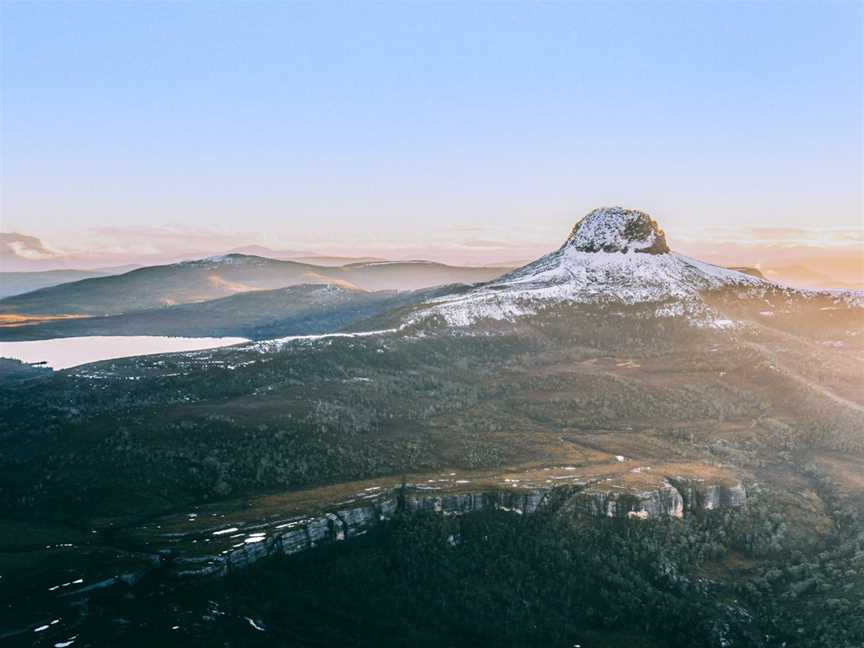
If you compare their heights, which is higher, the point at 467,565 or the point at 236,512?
the point at 236,512

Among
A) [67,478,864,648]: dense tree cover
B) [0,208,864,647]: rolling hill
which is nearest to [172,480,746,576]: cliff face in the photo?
[0,208,864,647]: rolling hill

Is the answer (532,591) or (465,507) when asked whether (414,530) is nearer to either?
(465,507)

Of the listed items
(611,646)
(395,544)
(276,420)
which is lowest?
(611,646)

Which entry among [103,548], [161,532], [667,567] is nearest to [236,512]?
[161,532]

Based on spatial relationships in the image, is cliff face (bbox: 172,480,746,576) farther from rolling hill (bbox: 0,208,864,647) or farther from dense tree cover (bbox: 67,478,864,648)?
dense tree cover (bbox: 67,478,864,648)

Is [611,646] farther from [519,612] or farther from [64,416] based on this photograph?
[64,416]

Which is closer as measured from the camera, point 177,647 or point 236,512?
point 177,647

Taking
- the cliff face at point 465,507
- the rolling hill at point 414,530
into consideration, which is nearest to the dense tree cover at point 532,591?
the rolling hill at point 414,530

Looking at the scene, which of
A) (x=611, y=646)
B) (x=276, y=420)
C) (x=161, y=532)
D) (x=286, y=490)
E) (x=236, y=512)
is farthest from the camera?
(x=276, y=420)

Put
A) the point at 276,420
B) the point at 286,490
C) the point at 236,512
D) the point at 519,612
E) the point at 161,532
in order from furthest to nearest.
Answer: the point at 276,420 → the point at 286,490 → the point at 236,512 → the point at 161,532 → the point at 519,612
